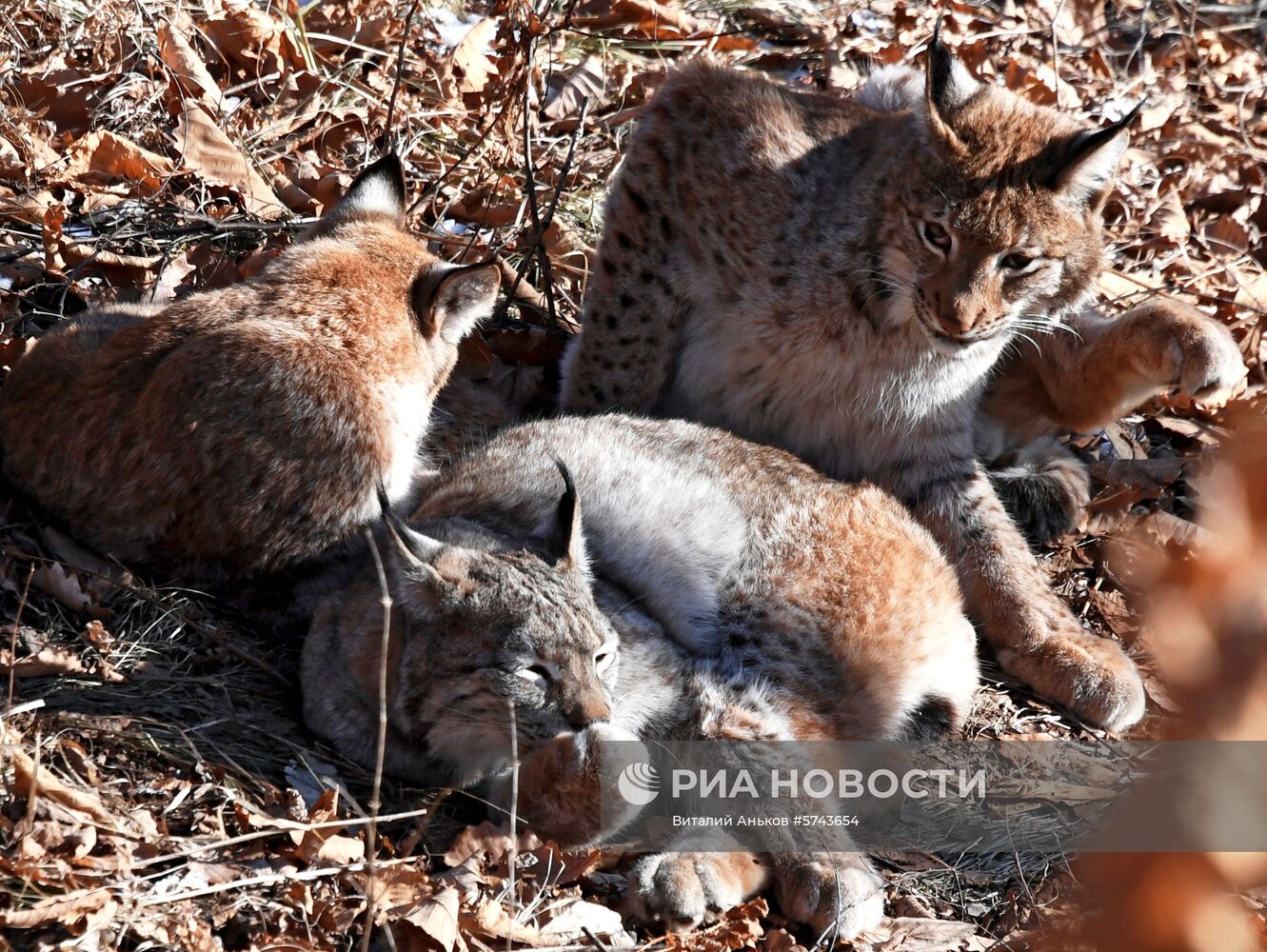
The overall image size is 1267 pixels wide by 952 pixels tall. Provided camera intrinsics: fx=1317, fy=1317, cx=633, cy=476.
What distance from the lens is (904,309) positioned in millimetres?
4703

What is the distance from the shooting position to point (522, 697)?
3406 mm

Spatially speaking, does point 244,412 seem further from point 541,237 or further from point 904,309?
point 904,309

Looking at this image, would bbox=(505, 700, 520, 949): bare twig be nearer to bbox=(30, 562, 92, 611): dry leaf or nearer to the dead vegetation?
the dead vegetation

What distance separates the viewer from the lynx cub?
392 centimetres

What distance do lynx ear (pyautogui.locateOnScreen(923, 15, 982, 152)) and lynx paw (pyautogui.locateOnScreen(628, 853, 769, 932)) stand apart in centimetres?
254

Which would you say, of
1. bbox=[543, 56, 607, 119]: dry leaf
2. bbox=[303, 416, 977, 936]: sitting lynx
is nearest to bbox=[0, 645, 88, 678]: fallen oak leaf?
bbox=[303, 416, 977, 936]: sitting lynx

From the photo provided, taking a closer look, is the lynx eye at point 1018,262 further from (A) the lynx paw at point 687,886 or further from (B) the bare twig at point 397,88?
(B) the bare twig at point 397,88

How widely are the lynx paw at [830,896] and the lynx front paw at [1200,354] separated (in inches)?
91.4

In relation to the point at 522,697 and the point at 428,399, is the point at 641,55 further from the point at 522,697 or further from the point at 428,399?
the point at 522,697

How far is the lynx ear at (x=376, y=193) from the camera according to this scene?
4.72 meters

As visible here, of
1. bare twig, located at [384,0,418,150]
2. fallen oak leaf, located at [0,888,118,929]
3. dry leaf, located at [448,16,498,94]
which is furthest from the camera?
dry leaf, located at [448,16,498,94]

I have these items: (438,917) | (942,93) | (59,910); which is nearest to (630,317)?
(942,93)

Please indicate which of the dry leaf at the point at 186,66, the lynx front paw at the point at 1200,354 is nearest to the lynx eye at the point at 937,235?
the lynx front paw at the point at 1200,354

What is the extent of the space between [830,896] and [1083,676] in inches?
62.6
